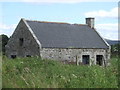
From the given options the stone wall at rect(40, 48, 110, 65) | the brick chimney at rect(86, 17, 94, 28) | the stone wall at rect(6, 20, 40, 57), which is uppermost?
the brick chimney at rect(86, 17, 94, 28)

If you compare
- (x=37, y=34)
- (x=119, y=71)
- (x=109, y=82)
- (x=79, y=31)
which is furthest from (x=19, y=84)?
(x=79, y=31)

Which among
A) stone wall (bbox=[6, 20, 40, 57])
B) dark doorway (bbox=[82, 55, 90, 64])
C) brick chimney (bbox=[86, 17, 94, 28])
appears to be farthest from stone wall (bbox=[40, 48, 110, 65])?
brick chimney (bbox=[86, 17, 94, 28])

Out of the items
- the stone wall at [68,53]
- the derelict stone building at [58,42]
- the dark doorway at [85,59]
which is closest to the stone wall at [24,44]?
the derelict stone building at [58,42]

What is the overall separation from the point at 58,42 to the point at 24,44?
3506 millimetres

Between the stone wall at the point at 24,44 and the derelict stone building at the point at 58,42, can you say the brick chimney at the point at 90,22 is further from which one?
the stone wall at the point at 24,44

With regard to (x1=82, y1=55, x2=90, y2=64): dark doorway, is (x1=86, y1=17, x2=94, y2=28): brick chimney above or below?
above

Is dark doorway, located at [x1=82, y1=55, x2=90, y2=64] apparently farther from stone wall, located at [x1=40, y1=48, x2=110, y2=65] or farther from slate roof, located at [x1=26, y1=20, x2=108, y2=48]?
slate roof, located at [x1=26, y1=20, x2=108, y2=48]

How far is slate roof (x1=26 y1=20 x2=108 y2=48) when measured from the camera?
27.7 metres

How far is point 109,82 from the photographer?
912 centimetres

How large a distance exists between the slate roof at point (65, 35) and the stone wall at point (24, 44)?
656 mm

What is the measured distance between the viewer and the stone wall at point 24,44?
Result: 2695 centimetres

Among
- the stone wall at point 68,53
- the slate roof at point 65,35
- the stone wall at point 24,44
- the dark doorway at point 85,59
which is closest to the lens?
the stone wall at point 68,53

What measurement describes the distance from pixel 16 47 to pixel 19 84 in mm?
22053

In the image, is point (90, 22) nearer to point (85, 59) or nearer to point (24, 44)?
point (85, 59)
